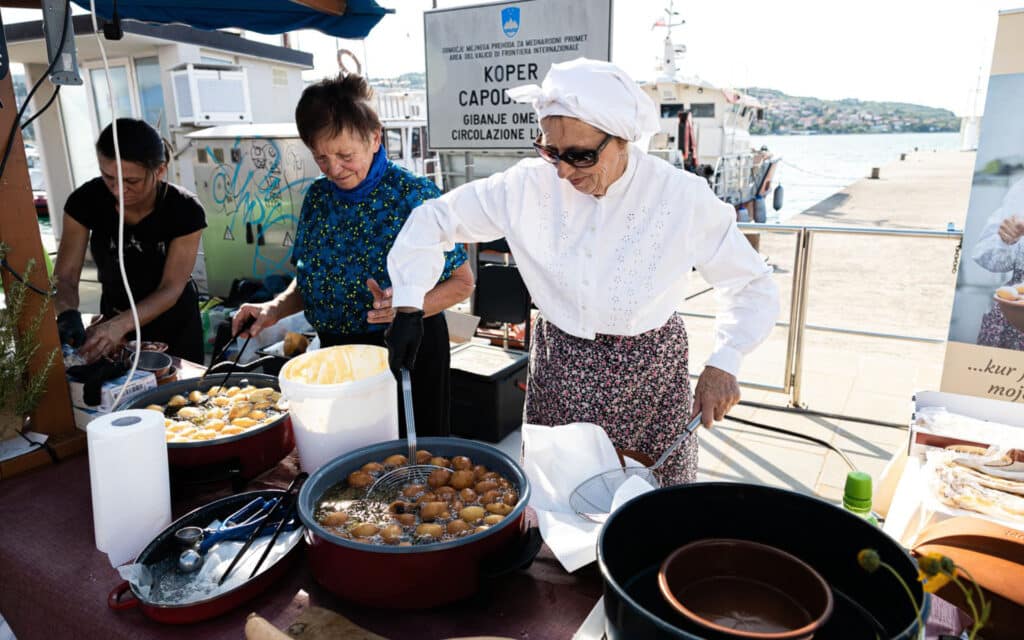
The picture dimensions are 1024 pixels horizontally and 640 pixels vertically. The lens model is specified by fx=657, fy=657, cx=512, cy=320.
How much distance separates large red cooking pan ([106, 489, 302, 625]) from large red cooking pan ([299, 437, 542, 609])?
0.07 m

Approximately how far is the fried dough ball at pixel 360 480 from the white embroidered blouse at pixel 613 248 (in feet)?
1.64

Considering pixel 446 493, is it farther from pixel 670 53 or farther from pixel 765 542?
pixel 670 53

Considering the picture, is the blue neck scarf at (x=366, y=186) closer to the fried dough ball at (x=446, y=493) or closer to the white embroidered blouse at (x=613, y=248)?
the white embroidered blouse at (x=613, y=248)

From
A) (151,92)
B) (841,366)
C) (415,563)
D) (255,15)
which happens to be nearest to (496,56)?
(255,15)

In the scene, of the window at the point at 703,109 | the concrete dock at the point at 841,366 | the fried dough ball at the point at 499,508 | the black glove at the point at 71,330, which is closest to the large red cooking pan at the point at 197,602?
the fried dough ball at the point at 499,508

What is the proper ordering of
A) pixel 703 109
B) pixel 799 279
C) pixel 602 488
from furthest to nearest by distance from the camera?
pixel 703 109 < pixel 799 279 < pixel 602 488

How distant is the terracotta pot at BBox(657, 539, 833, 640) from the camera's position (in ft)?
2.50

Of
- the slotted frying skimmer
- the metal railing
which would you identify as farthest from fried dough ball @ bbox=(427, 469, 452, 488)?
the metal railing

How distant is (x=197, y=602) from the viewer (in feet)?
3.30

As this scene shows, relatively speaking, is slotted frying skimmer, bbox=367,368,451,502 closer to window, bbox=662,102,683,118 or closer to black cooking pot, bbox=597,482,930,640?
black cooking pot, bbox=597,482,930,640

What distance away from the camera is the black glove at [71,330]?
1921 mm

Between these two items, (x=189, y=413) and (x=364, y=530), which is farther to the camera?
(x=189, y=413)

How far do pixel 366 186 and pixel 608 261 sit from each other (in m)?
0.82

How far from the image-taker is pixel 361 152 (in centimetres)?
197
